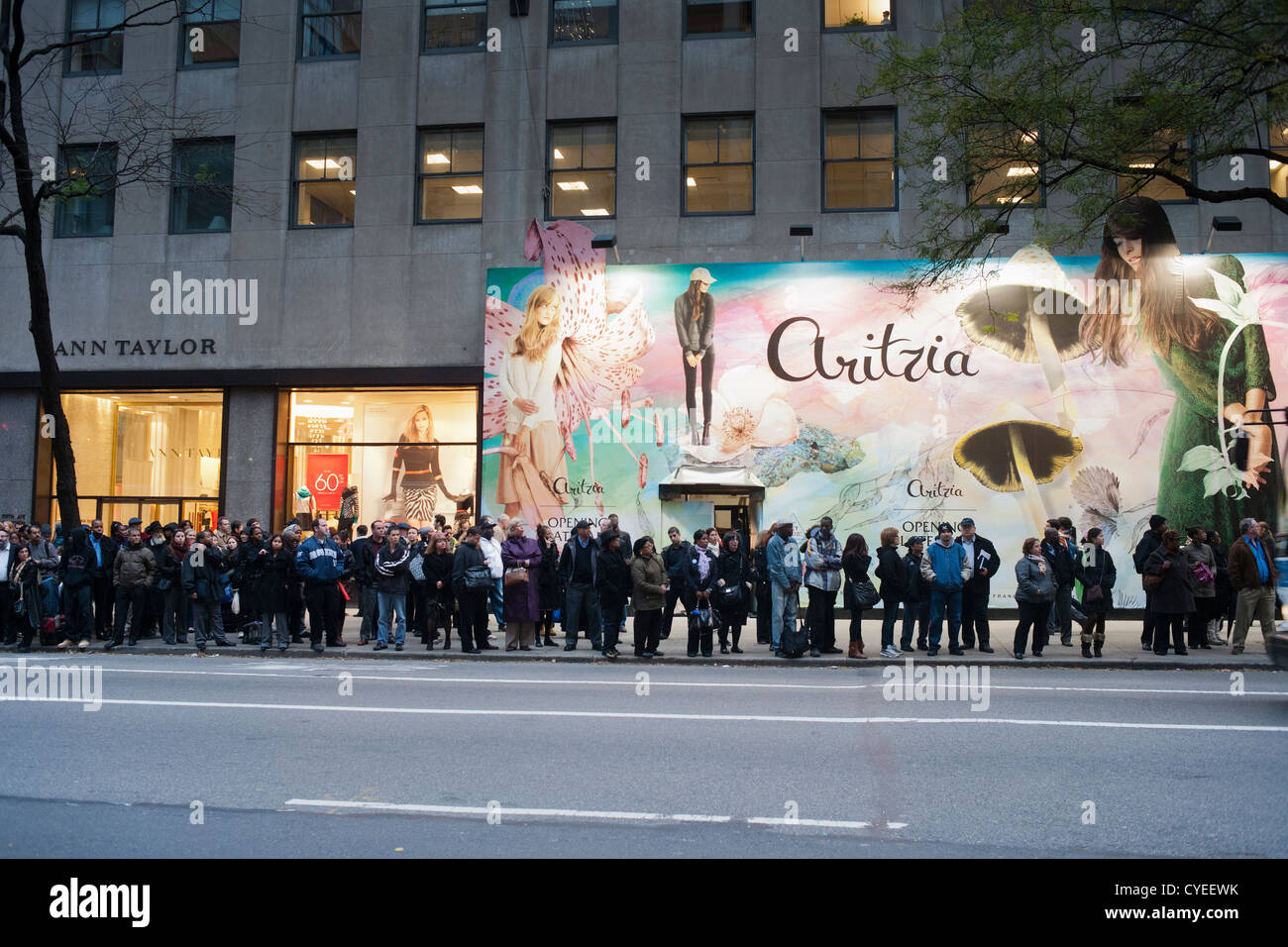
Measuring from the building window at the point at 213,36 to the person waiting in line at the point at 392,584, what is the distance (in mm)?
13269

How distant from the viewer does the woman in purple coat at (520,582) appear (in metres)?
15.5

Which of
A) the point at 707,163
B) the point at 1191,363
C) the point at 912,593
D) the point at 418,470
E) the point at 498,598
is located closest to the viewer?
the point at 912,593

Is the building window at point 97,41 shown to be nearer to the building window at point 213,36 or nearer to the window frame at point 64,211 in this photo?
the building window at point 213,36

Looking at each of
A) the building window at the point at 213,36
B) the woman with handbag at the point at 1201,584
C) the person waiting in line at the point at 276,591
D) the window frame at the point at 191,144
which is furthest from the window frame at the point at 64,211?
the woman with handbag at the point at 1201,584

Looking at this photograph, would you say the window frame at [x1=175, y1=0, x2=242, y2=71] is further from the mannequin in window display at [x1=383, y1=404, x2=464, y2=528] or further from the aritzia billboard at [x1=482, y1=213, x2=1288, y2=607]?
the mannequin in window display at [x1=383, y1=404, x2=464, y2=528]

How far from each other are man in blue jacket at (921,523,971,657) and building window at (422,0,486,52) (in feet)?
47.3

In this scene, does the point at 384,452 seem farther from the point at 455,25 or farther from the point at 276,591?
the point at 455,25

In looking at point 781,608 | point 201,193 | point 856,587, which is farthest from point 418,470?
point 856,587

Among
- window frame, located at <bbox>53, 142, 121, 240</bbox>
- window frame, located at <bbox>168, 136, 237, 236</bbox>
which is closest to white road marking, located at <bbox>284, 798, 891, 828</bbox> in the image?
window frame, located at <bbox>168, 136, 237, 236</bbox>

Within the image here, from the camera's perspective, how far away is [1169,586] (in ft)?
48.5

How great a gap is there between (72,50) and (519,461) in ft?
46.4

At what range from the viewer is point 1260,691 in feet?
37.6

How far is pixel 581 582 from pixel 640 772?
8.26 metres

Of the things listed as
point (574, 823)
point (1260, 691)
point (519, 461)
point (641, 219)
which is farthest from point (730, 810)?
point (641, 219)
